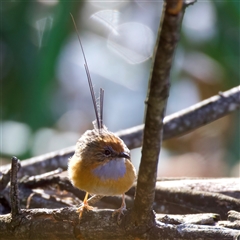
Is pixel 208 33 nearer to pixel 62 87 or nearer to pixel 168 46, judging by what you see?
pixel 62 87

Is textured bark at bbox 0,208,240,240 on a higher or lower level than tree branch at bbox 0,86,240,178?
lower

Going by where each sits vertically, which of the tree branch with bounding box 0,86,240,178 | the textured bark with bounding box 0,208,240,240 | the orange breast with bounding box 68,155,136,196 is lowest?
the textured bark with bounding box 0,208,240,240

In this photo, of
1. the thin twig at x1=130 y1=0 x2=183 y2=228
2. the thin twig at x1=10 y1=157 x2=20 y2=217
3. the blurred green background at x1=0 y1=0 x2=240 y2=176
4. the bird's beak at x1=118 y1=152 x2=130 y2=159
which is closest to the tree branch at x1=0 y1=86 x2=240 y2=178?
the bird's beak at x1=118 y1=152 x2=130 y2=159

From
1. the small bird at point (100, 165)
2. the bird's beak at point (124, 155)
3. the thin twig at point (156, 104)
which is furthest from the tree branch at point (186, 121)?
the thin twig at point (156, 104)

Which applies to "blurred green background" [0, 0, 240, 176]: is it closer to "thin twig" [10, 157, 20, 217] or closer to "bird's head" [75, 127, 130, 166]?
"bird's head" [75, 127, 130, 166]

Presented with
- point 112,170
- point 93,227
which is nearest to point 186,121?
point 112,170

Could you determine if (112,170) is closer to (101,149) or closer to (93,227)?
(101,149)

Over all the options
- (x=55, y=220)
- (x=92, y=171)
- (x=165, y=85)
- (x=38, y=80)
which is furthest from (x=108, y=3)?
(x=165, y=85)
